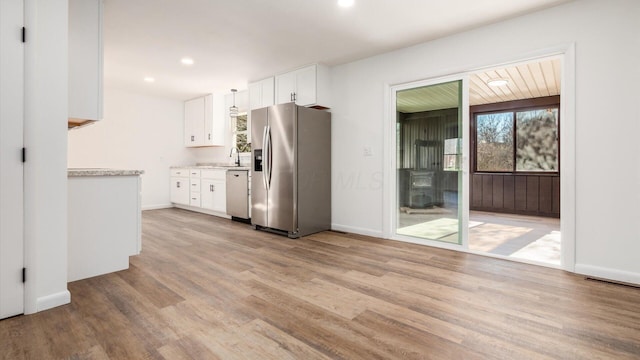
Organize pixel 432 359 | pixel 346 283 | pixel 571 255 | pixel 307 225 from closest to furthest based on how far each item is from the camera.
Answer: pixel 432 359 < pixel 346 283 < pixel 571 255 < pixel 307 225

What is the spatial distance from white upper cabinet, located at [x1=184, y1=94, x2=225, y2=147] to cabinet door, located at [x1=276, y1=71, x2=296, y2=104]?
2082 millimetres

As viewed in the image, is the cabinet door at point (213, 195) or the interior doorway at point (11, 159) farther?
the cabinet door at point (213, 195)

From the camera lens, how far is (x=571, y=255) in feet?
9.08

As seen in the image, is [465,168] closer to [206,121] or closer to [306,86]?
[306,86]

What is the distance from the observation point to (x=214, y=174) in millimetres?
5801

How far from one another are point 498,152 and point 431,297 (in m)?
5.68

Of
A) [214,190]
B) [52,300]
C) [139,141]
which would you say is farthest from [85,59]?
[139,141]

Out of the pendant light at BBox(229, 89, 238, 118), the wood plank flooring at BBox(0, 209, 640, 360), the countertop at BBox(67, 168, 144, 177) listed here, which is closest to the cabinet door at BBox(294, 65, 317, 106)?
the pendant light at BBox(229, 89, 238, 118)

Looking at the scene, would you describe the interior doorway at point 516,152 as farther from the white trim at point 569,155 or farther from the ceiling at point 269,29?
the ceiling at point 269,29

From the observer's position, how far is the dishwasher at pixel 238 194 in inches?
199

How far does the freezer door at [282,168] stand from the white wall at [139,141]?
3640mm

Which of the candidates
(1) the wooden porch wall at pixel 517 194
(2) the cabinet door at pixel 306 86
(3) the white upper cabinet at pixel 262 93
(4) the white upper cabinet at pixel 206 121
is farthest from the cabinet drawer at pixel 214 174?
(1) the wooden porch wall at pixel 517 194

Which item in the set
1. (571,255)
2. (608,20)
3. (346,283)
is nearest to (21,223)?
(346,283)

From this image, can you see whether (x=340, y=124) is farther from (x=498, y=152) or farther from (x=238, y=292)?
(x=498, y=152)
